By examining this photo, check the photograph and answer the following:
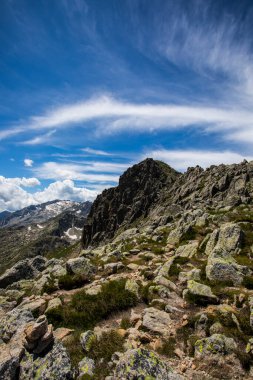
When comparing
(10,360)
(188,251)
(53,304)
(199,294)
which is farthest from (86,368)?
(188,251)

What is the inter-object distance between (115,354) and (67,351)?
208 centimetres

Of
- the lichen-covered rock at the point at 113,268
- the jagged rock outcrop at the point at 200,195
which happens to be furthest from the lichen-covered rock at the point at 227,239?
the lichen-covered rock at the point at 113,268

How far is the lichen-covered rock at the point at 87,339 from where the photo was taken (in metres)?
11.0

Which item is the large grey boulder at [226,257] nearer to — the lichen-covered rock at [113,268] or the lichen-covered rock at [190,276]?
the lichen-covered rock at [190,276]

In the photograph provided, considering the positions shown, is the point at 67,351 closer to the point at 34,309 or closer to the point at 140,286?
the point at 34,309

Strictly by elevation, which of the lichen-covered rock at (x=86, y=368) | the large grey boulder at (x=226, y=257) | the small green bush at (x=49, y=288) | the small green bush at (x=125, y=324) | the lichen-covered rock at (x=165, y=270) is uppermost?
the large grey boulder at (x=226, y=257)

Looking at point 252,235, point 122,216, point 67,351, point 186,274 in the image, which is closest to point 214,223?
point 252,235

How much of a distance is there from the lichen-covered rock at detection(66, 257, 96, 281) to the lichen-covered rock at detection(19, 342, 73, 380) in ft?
32.5

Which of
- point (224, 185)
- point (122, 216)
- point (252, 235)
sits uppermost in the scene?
point (224, 185)

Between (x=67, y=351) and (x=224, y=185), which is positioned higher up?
(x=224, y=185)

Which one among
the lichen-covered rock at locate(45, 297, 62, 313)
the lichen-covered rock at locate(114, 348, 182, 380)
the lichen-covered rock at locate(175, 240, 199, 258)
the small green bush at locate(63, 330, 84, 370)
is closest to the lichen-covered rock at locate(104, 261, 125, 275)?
the lichen-covered rock at locate(175, 240, 199, 258)

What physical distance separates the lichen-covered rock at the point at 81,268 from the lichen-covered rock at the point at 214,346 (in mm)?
11832

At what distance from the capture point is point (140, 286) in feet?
55.4

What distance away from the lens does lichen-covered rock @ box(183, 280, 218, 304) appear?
14008 millimetres
